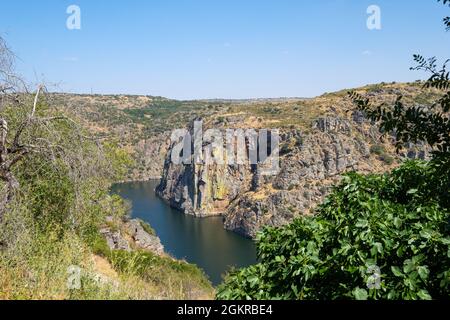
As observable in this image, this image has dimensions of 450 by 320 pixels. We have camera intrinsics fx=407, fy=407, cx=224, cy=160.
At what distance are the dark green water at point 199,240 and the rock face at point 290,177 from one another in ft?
11.3

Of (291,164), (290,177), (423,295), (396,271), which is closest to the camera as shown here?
(423,295)

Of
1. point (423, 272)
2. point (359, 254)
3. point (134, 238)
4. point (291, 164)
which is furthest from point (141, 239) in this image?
point (291, 164)

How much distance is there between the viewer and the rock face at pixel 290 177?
67.1 metres

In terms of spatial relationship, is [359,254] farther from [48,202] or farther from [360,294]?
[48,202]

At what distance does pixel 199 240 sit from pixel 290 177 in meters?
19.5

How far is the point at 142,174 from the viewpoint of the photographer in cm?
12700

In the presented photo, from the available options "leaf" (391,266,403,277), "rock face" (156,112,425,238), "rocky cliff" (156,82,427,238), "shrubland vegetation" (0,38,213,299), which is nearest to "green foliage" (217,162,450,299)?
"leaf" (391,266,403,277)

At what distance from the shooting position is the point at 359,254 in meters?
4.19

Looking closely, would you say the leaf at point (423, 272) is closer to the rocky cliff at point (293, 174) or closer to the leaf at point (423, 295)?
the leaf at point (423, 295)

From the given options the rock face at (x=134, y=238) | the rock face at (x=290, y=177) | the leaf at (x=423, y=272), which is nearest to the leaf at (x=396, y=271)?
the leaf at (x=423, y=272)

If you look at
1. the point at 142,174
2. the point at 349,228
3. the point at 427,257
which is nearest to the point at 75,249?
the point at 349,228

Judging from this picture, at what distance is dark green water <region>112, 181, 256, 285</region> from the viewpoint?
168ft

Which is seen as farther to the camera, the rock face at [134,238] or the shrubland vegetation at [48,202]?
the rock face at [134,238]

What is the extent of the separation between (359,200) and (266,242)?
4.87 feet
